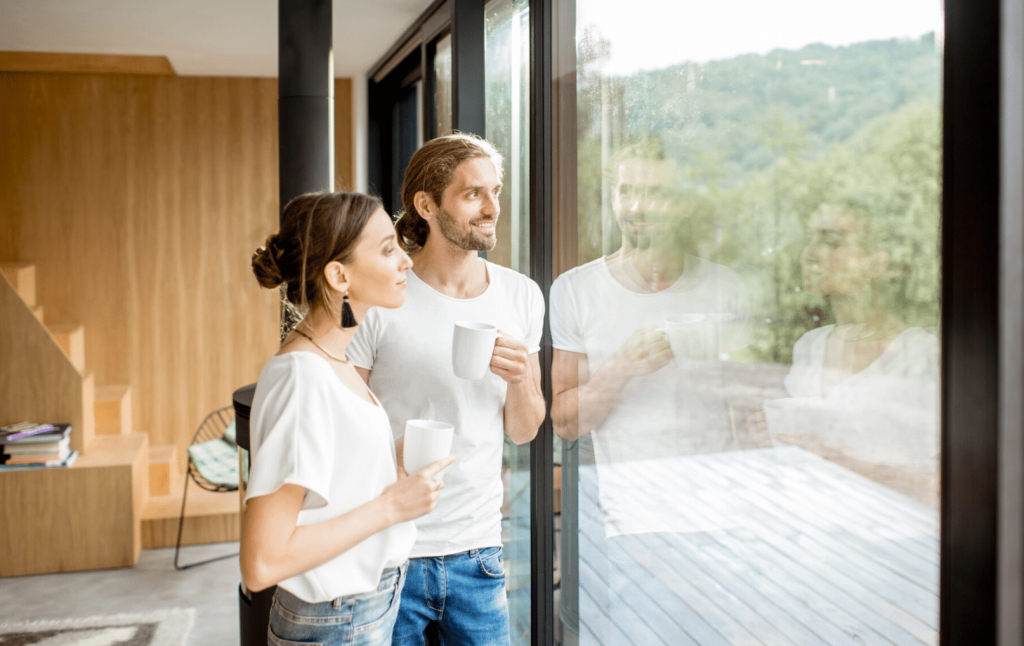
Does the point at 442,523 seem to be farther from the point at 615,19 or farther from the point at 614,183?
the point at 615,19

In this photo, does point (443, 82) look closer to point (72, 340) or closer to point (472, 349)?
point (472, 349)

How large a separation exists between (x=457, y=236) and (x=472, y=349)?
0.32 meters

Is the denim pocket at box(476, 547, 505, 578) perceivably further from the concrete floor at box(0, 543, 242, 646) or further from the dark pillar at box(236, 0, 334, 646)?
the concrete floor at box(0, 543, 242, 646)

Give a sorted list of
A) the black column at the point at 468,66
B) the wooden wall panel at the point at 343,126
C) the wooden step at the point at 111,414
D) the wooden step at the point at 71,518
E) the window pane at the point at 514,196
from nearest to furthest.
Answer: the window pane at the point at 514,196 < the black column at the point at 468,66 < the wooden step at the point at 71,518 < the wooden step at the point at 111,414 < the wooden wall panel at the point at 343,126

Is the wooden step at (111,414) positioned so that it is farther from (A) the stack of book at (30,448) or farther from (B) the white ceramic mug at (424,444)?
(B) the white ceramic mug at (424,444)

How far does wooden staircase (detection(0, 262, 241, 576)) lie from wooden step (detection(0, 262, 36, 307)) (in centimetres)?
47

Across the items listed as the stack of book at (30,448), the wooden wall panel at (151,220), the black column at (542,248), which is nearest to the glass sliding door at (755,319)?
the black column at (542,248)

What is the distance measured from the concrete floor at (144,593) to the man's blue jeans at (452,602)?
1892 millimetres

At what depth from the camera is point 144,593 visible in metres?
3.46

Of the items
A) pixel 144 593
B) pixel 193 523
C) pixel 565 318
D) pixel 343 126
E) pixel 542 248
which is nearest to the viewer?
pixel 565 318

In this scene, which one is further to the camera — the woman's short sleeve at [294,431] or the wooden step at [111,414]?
the wooden step at [111,414]

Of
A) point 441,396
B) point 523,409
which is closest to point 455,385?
point 441,396

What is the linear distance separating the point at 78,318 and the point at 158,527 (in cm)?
160

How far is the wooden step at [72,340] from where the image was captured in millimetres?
4270
